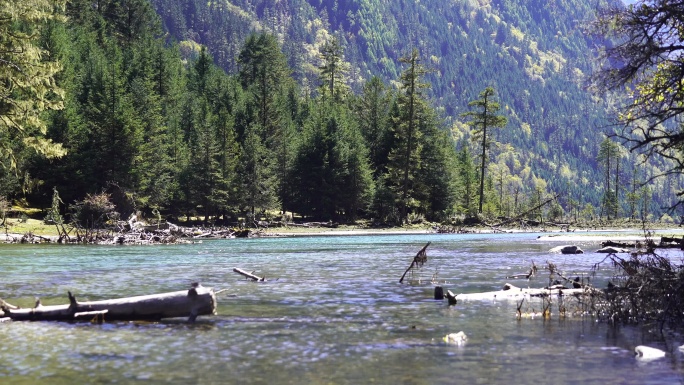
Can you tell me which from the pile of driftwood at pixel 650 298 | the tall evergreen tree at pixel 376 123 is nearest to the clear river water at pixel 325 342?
the pile of driftwood at pixel 650 298

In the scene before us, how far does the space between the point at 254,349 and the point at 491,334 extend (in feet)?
16.2

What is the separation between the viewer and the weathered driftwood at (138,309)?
15.4m

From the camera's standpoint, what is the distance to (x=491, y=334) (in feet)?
44.7

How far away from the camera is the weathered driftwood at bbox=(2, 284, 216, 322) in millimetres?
15398

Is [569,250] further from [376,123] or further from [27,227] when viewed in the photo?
[376,123]

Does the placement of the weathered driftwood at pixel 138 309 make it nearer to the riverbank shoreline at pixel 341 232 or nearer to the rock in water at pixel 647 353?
the rock in water at pixel 647 353

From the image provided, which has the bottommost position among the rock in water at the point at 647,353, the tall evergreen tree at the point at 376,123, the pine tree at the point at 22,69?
the rock in water at the point at 647,353

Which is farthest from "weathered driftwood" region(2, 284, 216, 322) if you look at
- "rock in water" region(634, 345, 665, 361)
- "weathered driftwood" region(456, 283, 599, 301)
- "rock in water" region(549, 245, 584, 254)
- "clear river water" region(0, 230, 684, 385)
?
"rock in water" region(549, 245, 584, 254)

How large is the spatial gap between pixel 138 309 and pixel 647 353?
11.0 meters

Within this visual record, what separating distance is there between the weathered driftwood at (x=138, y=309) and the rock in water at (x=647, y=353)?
9.19 m

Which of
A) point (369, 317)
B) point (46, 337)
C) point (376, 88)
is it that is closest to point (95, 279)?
point (46, 337)

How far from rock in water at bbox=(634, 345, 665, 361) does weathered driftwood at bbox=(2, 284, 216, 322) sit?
919cm

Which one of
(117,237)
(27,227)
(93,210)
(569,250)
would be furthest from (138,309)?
(27,227)

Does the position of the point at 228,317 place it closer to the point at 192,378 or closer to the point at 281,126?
the point at 192,378
